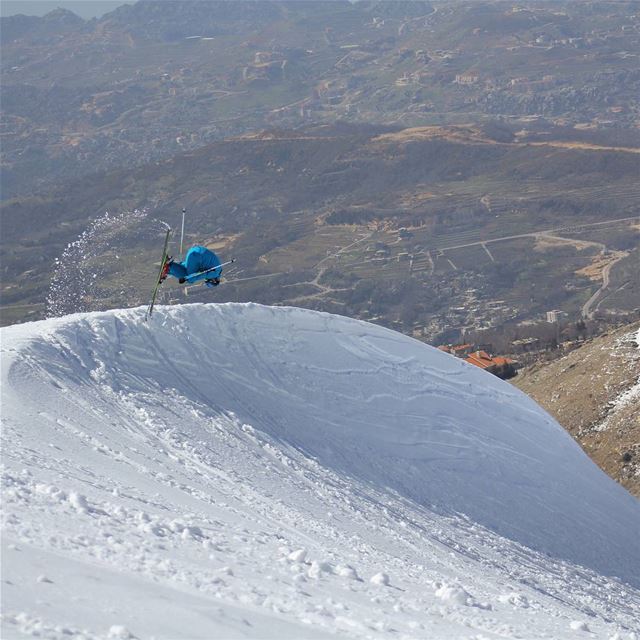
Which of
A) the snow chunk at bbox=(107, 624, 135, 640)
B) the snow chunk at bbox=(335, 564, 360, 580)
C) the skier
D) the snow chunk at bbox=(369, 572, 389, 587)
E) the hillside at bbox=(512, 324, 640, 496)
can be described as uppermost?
the skier

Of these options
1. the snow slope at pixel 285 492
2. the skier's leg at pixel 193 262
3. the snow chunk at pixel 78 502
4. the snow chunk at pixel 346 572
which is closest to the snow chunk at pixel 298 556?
the snow slope at pixel 285 492

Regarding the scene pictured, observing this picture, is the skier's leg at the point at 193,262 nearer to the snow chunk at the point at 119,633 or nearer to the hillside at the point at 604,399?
the snow chunk at the point at 119,633

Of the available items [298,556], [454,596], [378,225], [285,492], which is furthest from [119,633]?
[378,225]

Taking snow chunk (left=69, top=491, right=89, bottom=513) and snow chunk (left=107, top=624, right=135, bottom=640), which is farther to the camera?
snow chunk (left=69, top=491, right=89, bottom=513)

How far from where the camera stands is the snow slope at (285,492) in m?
10.6

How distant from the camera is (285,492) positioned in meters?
17.0

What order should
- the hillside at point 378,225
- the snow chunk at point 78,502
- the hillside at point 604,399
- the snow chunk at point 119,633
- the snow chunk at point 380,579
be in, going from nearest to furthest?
1. the snow chunk at point 119,633
2. the snow chunk at point 78,502
3. the snow chunk at point 380,579
4. the hillside at point 604,399
5. the hillside at point 378,225

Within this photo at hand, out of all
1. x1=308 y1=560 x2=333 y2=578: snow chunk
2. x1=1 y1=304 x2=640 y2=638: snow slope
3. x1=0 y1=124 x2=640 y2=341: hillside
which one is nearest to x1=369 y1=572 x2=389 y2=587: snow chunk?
x1=1 y1=304 x2=640 y2=638: snow slope

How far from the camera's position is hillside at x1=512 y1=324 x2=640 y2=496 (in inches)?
1220

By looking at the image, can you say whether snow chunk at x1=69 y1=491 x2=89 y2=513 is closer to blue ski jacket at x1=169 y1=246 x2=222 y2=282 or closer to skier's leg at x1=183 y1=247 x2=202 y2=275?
Answer: blue ski jacket at x1=169 y1=246 x2=222 y2=282

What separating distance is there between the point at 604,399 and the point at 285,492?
1921 centimetres

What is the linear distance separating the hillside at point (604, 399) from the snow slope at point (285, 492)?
639 cm

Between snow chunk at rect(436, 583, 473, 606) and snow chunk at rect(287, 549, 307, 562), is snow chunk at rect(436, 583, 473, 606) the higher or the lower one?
the lower one

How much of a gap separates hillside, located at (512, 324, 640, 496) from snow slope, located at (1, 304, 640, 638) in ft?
21.0
